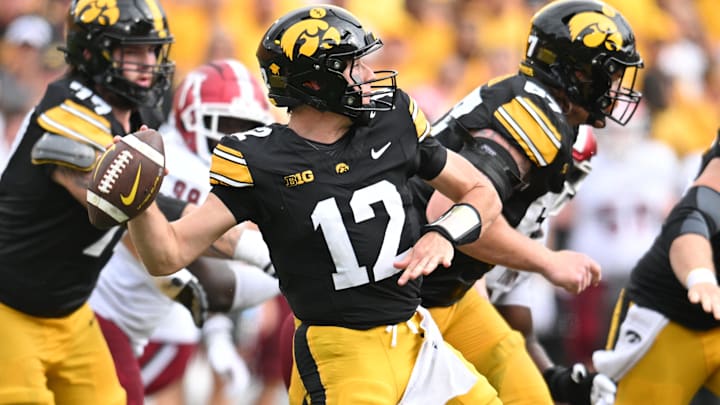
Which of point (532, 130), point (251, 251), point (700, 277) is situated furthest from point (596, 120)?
point (251, 251)

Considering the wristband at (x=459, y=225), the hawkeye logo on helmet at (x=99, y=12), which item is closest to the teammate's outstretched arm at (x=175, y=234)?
the wristband at (x=459, y=225)

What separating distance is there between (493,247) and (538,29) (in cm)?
94

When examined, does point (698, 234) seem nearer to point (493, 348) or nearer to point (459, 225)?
point (493, 348)

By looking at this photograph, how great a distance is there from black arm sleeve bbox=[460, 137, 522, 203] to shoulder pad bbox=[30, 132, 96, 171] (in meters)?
1.31

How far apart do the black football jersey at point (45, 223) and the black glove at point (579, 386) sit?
1941mm

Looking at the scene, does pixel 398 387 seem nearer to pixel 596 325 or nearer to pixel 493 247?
pixel 493 247

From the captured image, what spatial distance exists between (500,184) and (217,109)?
1851 millimetres

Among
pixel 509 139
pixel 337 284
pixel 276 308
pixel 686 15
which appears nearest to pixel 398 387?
pixel 337 284

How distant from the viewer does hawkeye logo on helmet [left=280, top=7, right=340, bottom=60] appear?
4113mm

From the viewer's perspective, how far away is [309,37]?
13.5ft

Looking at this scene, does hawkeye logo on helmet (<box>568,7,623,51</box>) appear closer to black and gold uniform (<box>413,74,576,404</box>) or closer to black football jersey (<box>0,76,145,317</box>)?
black and gold uniform (<box>413,74,576,404</box>)

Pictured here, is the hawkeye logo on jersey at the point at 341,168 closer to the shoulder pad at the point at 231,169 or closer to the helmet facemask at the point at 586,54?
the shoulder pad at the point at 231,169

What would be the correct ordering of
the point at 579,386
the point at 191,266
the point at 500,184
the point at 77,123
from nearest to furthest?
1. the point at 500,184
2. the point at 77,123
3. the point at 579,386
4. the point at 191,266

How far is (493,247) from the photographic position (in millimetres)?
4617
